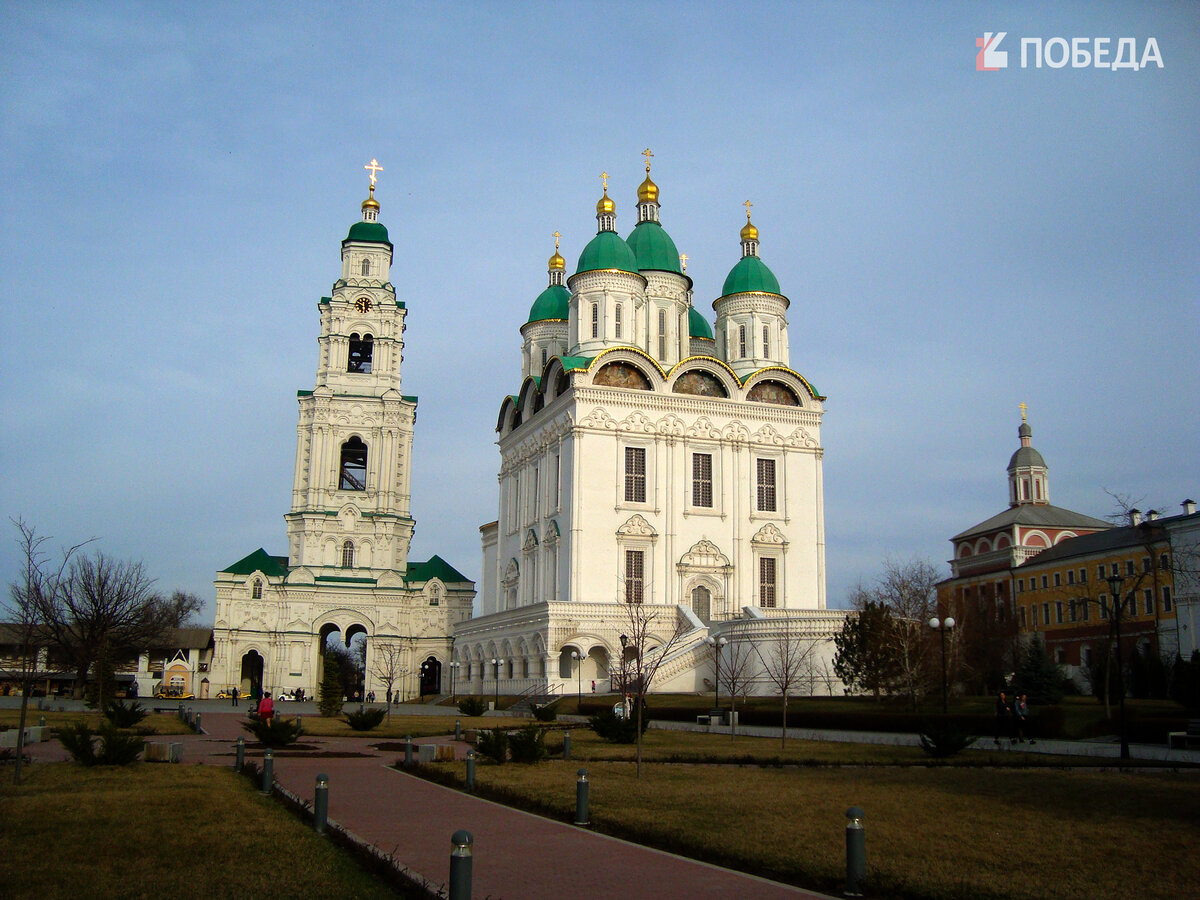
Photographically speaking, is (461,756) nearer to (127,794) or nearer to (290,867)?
(127,794)

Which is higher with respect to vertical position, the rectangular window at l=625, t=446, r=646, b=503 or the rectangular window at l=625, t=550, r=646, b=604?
the rectangular window at l=625, t=446, r=646, b=503

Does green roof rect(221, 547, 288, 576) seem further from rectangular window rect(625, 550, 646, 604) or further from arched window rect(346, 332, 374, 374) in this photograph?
rectangular window rect(625, 550, 646, 604)

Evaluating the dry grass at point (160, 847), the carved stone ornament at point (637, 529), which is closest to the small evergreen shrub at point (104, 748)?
the dry grass at point (160, 847)

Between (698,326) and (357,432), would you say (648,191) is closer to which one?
(698,326)

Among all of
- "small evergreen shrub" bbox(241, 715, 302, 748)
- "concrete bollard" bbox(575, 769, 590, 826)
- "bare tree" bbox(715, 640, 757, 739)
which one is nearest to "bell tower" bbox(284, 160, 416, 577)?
"bare tree" bbox(715, 640, 757, 739)

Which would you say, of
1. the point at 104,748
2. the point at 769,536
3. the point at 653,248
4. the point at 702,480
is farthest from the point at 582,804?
the point at 653,248

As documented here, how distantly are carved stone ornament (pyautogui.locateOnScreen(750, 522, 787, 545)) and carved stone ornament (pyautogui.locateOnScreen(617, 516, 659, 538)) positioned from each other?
5537mm

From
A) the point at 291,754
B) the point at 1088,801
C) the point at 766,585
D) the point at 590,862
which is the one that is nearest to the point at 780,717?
the point at 291,754

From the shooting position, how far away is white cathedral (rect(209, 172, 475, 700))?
207ft

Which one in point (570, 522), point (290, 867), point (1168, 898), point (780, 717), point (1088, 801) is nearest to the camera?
point (1168, 898)

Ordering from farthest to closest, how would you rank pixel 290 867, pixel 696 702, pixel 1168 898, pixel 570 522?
1. pixel 570 522
2. pixel 696 702
3. pixel 290 867
4. pixel 1168 898

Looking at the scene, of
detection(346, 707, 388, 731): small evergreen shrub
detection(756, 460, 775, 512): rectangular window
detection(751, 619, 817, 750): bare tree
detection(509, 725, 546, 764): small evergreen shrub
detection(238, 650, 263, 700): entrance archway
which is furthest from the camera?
detection(238, 650, 263, 700): entrance archway

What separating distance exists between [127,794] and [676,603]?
39.0 metres

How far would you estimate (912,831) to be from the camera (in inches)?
485
